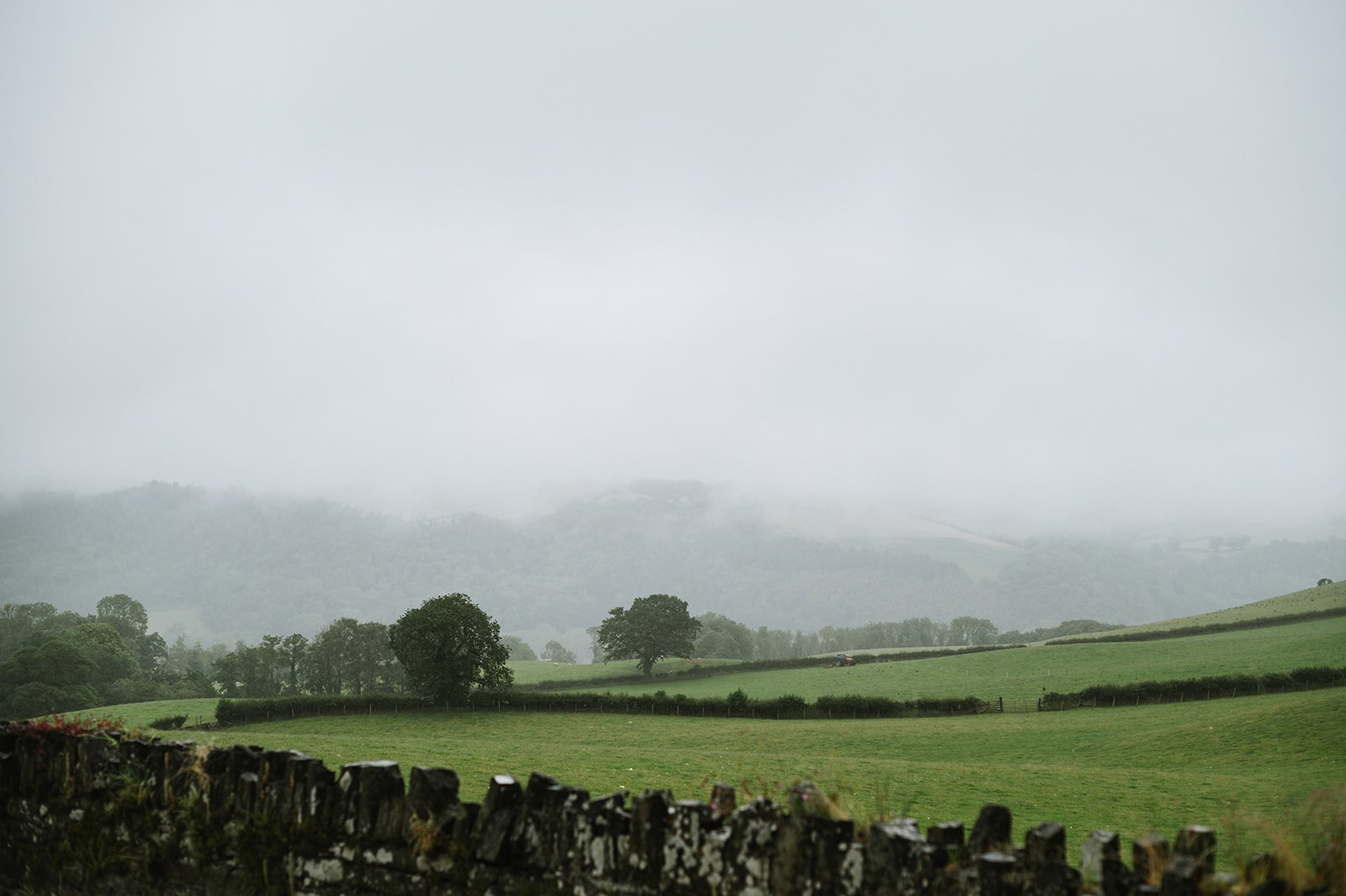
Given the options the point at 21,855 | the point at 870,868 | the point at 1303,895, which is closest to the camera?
the point at 1303,895

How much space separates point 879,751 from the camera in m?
36.0

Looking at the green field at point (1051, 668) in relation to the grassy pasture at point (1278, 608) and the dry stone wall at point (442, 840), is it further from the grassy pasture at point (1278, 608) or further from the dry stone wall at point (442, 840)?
the dry stone wall at point (442, 840)

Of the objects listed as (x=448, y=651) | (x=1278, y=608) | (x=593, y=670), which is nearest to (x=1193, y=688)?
(x=1278, y=608)

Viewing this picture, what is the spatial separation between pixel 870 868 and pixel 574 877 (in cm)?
194

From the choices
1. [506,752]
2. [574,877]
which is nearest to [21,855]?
[574,877]

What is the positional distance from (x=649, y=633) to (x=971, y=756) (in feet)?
172

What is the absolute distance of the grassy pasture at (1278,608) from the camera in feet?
250

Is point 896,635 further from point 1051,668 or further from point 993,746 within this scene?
point 993,746

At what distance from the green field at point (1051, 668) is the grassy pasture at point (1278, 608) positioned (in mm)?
5511

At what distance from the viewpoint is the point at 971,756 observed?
3319 cm

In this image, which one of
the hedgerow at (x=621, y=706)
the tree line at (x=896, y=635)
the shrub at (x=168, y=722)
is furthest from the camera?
the tree line at (x=896, y=635)

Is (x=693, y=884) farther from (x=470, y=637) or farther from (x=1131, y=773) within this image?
(x=470, y=637)

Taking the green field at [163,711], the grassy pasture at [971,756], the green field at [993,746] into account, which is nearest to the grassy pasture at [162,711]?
the green field at [163,711]

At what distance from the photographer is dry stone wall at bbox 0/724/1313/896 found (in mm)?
4074
